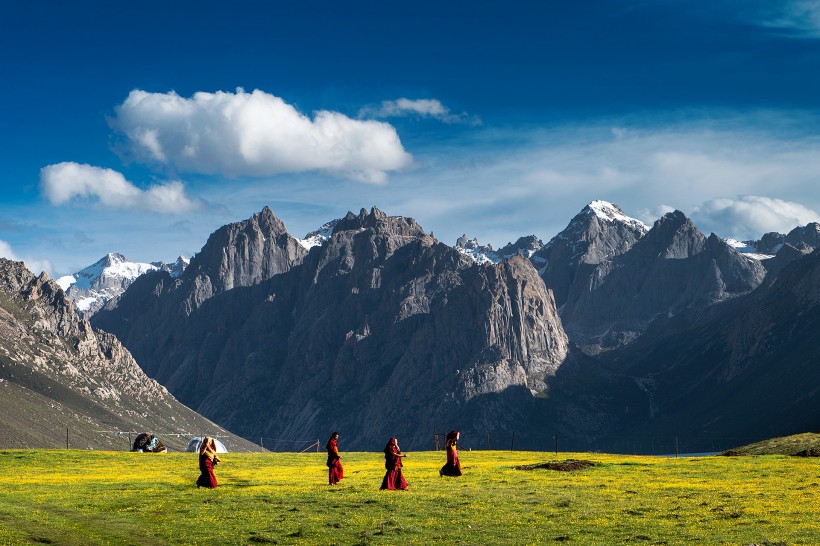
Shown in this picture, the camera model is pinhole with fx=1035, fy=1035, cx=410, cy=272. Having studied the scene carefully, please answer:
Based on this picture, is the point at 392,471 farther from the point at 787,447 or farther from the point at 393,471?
the point at 787,447

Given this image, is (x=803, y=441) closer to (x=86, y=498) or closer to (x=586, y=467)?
(x=586, y=467)

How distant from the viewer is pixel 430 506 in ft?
189

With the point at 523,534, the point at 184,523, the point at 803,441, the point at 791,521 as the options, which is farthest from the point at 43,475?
the point at 803,441

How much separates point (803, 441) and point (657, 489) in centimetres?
4399

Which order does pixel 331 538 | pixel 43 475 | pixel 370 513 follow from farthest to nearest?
pixel 43 475
pixel 370 513
pixel 331 538

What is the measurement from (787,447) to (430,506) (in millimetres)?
56881

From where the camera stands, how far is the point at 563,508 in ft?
185

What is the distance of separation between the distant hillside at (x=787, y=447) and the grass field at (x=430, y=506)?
9402mm

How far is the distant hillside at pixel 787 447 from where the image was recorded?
9757 cm

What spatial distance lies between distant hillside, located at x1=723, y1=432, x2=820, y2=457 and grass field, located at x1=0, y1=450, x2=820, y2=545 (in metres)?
9.40

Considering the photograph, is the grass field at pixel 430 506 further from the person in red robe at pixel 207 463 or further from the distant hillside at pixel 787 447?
the distant hillside at pixel 787 447

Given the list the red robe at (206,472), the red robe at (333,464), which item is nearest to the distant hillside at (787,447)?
the red robe at (333,464)

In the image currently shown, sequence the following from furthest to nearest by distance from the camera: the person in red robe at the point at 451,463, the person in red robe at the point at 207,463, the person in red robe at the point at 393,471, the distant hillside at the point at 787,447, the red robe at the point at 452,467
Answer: the distant hillside at the point at 787,447, the red robe at the point at 452,467, the person in red robe at the point at 451,463, the person in red robe at the point at 207,463, the person in red robe at the point at 393,471

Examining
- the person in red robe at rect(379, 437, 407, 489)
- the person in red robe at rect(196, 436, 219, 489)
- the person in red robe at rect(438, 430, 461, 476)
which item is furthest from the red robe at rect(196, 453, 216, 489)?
the person in red robe at rect(438, 430, 461, 476)
